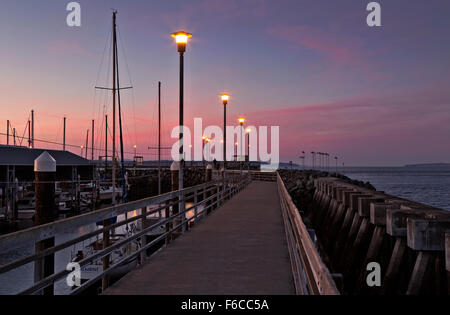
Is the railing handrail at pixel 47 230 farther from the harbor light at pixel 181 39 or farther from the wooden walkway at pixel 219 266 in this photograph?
the harbor light at pixel 181 39

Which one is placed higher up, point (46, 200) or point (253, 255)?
point (46, 200)

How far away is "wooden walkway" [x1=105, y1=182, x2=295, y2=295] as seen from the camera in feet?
19.9

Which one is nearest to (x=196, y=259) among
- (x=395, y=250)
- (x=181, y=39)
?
(x=395, y=250)

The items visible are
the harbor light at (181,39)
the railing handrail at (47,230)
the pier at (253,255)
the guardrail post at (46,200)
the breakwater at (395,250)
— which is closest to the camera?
the railing handrail at (47,230)

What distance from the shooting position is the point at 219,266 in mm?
7516

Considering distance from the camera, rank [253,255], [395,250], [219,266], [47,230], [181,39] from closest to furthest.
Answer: [47,230], [219,266], [253,255], [395,250], [181,39]

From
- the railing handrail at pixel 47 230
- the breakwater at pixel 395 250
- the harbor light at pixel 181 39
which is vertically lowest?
the breakwater at pixel 395 250

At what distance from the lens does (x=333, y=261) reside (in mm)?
15078

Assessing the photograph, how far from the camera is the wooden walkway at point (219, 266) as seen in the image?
19.9 ft

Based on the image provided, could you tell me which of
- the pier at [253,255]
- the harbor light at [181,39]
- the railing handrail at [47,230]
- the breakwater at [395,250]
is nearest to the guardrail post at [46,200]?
the pier at [253,255]

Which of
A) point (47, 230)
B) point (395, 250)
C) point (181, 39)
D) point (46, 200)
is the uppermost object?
point (181, 39)

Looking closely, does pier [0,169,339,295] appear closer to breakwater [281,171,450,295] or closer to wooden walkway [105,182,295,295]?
wooden walkway [105,182,295,295]

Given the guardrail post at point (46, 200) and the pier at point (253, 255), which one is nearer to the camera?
the pier at point (253, 255)

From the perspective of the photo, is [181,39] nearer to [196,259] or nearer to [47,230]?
[196,259]
